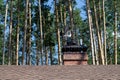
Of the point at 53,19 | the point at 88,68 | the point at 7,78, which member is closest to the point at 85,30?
the point at 53,19

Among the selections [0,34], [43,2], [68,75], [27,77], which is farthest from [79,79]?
[0,34]

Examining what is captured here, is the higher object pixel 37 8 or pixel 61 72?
pixel 37 8

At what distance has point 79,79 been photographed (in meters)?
8.98

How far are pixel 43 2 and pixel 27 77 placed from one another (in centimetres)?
2061

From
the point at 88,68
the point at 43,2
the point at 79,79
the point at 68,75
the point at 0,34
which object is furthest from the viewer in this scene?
the point at 0,34

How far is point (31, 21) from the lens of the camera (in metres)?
30.9

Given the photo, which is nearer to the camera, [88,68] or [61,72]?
[61,72]

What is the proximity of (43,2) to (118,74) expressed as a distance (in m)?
20.2

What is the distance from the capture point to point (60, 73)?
10023 mm

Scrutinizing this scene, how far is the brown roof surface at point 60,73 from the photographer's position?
920 cm

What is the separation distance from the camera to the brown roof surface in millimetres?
9195

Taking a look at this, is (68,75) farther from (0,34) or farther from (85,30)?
(85,30)

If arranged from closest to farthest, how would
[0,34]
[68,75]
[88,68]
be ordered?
1. [68,75]
2. [88,68]
3. [0,34]

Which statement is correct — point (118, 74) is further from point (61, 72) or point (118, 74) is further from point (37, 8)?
point (37, 8)
